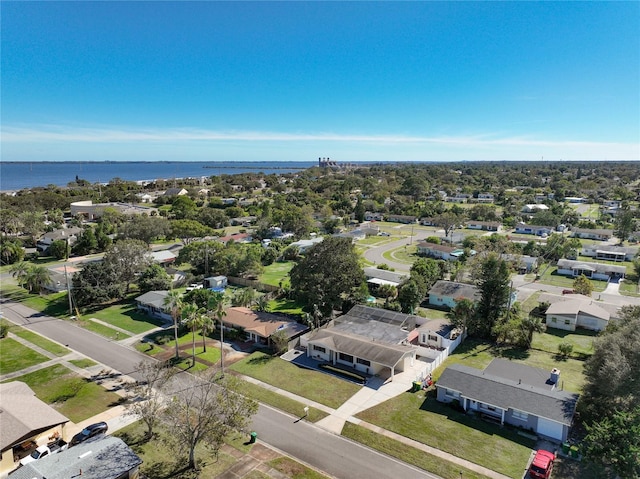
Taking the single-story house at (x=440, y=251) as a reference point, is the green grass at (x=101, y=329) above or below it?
below

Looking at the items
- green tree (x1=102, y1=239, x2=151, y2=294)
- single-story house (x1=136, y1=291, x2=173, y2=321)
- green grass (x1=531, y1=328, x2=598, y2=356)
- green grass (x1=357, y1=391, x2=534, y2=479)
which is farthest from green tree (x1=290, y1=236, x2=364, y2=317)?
green tree (x1=102, y1=239, x2=151, y2=294)

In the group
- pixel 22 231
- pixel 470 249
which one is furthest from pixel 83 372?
pixel 22 231

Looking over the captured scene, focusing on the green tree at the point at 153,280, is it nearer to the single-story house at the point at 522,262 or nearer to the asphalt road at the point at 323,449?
the asphalt road at the point at 323,449

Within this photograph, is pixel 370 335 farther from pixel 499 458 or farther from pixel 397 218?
pixel 397 218

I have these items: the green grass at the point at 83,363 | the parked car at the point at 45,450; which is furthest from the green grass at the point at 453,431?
the green grass at the point at 83,363

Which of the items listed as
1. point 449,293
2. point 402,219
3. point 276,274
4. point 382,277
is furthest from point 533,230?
point 276,274

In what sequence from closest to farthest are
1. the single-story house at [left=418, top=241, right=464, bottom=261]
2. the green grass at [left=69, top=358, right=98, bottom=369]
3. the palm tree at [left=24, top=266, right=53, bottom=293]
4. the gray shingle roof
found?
the gray shingle roof < the green grass at [left=69, top=358, right=98, bottom=369] < the palm tree at [left=24, top=266, right=53, bottom=293] < the single-story house at [left=418, top=241, right=464, bottom=261]

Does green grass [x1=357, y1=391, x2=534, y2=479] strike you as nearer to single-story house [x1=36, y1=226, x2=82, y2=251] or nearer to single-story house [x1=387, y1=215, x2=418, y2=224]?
single-story house [x1=36, y1=226, x2=82, y2=251]
